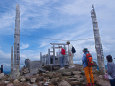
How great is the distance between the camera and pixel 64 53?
14508 millimetres

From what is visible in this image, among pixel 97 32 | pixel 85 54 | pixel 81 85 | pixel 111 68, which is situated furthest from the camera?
pixel 97 32

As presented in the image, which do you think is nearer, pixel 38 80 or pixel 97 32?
pixel 38 80

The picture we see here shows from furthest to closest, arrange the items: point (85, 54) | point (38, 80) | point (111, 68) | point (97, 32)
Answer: point (97, 32) → point (38, 80) → point (85, 54) → point (111, 68)

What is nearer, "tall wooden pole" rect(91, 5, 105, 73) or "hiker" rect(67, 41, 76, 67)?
"tall wooden pole" rect(91, 5, 105, 73)

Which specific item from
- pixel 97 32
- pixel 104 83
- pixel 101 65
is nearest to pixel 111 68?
pixel 104 83

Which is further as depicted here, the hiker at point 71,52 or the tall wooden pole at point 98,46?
the hiker at point 71,52

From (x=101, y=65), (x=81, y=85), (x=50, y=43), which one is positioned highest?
(x=50, y=43)

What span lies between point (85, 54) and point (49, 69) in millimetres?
8415

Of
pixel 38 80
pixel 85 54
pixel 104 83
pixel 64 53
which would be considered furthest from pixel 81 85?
pixel 64 53

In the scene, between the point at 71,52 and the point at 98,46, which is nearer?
the point at 98,46

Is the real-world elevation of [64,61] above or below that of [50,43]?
below

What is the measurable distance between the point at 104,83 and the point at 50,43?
806 cm

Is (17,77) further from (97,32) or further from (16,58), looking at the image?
(97,32)

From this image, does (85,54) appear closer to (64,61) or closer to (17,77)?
(17,77)
